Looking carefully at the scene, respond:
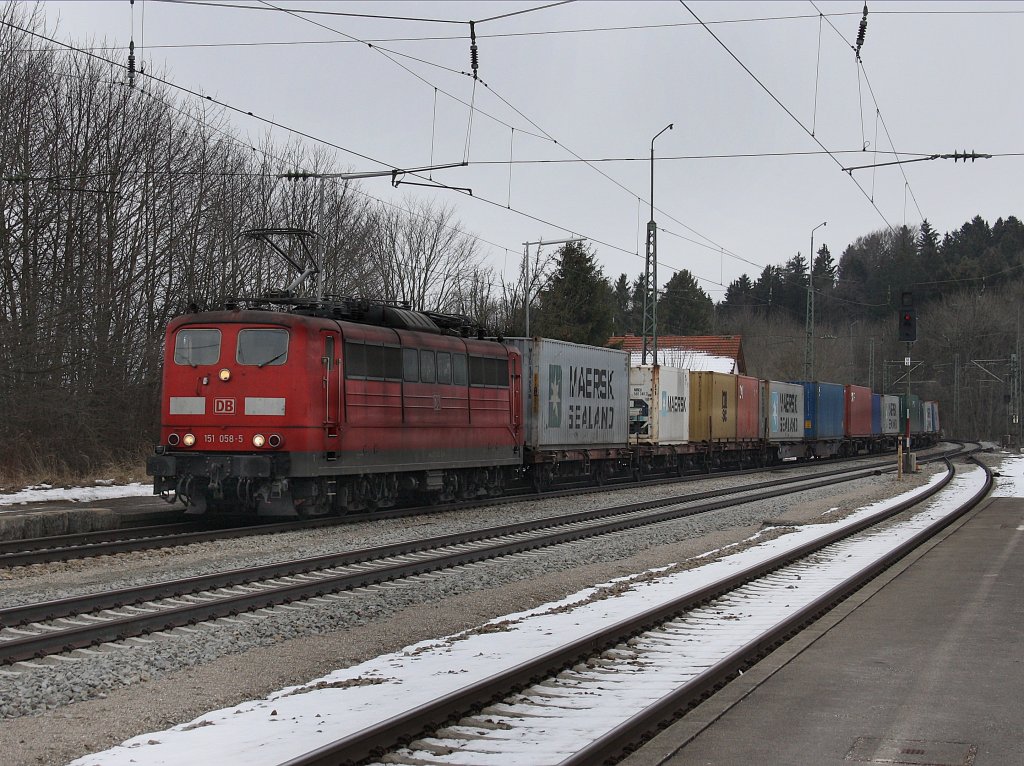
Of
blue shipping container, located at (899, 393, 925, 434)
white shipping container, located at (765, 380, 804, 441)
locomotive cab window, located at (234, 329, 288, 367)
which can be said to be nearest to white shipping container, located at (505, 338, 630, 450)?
locomotive cab window, located at (234, 329, 288, 367)

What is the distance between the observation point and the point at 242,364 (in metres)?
18.5

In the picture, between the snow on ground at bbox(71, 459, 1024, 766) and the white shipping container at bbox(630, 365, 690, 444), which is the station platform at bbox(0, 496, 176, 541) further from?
the white shipping container at bbox(630, 365, 690, 444)

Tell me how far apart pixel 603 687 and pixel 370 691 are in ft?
4.97

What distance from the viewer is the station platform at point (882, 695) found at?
612cm

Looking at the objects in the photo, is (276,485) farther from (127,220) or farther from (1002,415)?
(1002,415)

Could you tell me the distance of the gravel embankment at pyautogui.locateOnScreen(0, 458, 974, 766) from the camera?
7375 millimetres

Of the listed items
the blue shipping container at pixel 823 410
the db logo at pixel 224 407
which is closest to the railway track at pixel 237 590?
the db logo at pixel 224 407

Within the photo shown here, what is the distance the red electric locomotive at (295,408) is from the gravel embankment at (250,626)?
3.26ft

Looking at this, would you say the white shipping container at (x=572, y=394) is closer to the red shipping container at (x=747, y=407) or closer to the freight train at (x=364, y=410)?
the freight train at (x=364, y=410)

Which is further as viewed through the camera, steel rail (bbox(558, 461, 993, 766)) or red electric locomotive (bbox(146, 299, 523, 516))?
red electric locomotive (bbox(146, 299, 523, 516))

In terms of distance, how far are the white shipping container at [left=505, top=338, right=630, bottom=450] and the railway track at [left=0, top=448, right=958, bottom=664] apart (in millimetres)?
7068

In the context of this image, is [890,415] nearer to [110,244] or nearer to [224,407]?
[110,244]

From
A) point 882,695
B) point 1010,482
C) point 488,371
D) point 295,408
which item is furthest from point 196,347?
point 1010,482

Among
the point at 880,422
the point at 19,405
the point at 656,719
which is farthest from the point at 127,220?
the point at 880,422
